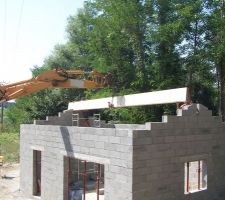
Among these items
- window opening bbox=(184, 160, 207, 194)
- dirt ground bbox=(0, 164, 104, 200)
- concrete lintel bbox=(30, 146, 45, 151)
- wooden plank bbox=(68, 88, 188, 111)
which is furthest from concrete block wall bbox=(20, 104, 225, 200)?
dirt ground bbox=(0, 164, 104, 200)

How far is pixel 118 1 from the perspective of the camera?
28.7 meters

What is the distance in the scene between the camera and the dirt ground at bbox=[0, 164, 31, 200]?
18.2 m

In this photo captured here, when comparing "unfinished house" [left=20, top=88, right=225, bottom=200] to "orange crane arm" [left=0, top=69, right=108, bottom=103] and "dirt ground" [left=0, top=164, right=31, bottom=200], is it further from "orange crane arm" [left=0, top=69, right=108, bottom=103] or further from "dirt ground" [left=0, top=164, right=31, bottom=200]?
"dirt ground" [left=0, top=164, right=31, bottom=200]

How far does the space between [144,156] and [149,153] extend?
24cm

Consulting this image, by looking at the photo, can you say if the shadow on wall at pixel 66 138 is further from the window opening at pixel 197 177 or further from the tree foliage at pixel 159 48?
the tree foliage at pixel 159 48

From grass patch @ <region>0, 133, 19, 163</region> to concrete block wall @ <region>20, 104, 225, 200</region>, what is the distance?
628 inches

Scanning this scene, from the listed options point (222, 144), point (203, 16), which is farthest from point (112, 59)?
point (222, 144)

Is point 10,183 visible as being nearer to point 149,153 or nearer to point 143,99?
point 143,99

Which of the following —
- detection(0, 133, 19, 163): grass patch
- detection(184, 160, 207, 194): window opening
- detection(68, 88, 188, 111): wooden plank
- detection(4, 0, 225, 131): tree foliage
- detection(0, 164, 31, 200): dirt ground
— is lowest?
detection(0, 164, 31, 200): dirt ground

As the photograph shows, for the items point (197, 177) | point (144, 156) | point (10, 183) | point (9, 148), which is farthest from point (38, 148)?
point (9, 148)

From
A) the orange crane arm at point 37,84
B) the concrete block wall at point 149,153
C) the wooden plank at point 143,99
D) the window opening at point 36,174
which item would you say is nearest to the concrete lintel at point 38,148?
the window opening at point 36,174

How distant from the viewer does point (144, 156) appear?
37.6ft

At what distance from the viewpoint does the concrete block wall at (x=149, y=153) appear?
448 inches

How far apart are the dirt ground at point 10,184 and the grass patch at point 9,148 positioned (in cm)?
266
